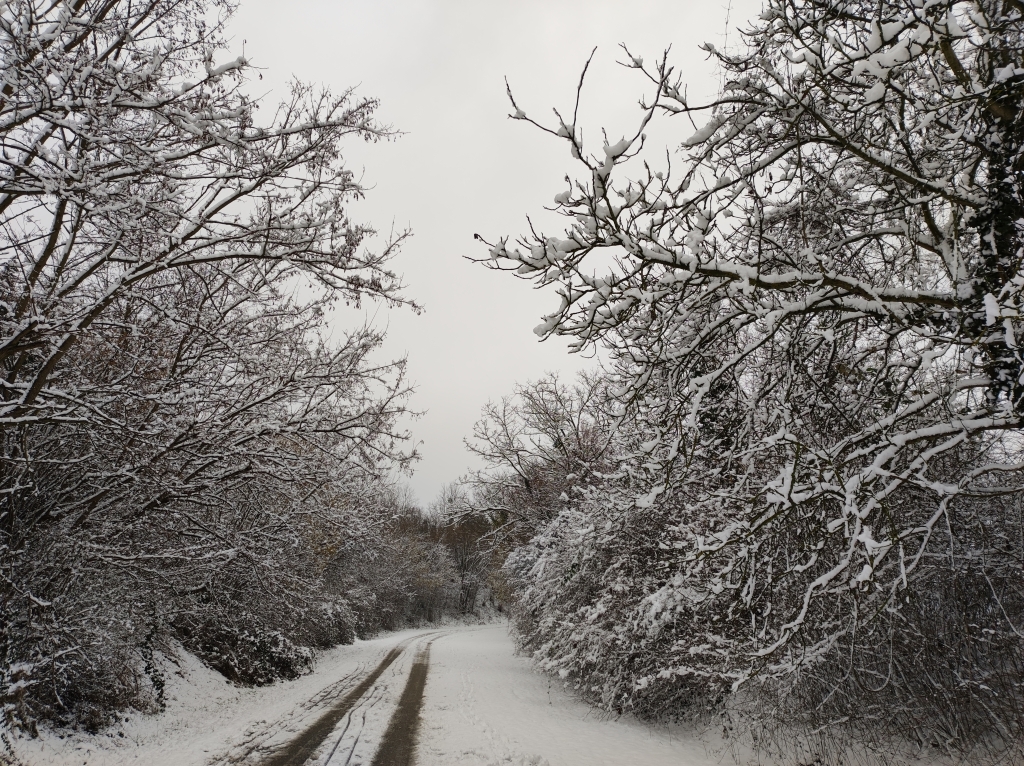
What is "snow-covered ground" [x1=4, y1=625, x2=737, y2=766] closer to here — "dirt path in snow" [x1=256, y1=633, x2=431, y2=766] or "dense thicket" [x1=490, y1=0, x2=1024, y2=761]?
"dirt path in snow" [x1=256, y1=633, x2=431, y2=766]

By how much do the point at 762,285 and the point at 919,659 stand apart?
172 inches

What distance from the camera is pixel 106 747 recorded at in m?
6.98

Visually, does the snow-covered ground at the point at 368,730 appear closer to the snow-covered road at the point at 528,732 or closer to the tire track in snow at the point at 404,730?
the snow-covered road at the point at 528,732

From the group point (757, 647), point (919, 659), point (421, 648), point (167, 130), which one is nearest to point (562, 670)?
point (757, 647)

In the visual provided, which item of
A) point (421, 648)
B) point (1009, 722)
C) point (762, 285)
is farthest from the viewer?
point (421, 648)

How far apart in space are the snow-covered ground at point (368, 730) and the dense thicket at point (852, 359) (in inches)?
81.9

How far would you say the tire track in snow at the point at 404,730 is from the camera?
652 cm

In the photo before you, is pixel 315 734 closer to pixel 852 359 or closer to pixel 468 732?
pixel 468 732

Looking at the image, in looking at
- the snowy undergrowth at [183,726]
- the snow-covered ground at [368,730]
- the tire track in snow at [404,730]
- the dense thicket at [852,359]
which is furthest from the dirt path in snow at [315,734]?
the dense thicket at [852,359]

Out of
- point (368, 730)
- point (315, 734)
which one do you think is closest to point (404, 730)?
point (368, 730)

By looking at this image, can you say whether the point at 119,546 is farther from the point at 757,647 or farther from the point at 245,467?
the point at 757,647

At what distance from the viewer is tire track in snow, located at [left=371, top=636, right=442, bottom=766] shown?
6520 mm

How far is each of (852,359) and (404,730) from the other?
7.77 meters

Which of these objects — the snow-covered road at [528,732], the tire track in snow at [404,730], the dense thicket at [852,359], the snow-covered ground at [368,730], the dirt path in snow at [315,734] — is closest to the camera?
the dense thicket at [852,359]
